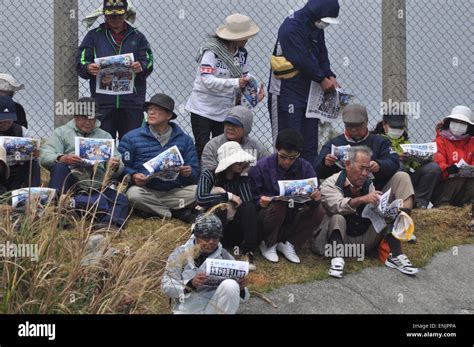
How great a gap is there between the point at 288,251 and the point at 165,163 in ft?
4.52

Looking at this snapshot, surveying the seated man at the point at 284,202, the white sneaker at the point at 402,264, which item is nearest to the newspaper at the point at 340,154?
the seated man at the point at 284,202

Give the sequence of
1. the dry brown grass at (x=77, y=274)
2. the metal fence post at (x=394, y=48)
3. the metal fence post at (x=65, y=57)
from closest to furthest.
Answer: the dry brown grass at (x=77, y=274)
the metal fence post at (x=65, y=57)
the metal fence post at (x=394, y=48)

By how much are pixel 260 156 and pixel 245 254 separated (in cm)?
114

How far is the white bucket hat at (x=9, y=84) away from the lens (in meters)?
10.1

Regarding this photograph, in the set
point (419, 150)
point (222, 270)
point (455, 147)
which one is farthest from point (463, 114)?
point (222, 270)

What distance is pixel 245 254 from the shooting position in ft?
30.0

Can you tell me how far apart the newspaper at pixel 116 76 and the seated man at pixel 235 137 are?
1118mm

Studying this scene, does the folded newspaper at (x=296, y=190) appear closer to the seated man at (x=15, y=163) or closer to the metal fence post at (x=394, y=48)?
the metal fence post at (x=394, y=48)

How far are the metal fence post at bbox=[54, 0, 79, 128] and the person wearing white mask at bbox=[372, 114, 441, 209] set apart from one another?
3166 millimetres

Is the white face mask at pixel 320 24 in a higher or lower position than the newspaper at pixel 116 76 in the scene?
higher

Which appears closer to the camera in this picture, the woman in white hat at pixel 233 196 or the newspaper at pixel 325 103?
the woman in white hat at pixel 233 196

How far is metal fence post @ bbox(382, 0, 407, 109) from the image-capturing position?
1073 centimetres
